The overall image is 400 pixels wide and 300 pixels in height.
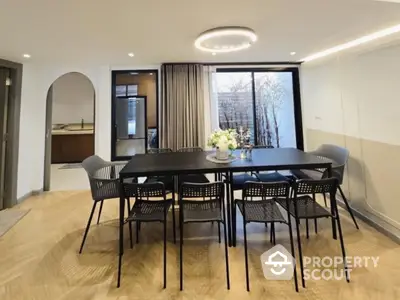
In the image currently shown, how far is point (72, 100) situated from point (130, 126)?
3.50 m

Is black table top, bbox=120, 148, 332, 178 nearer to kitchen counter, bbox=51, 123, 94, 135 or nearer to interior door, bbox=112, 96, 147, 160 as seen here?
interior door, bbox=112, 96, 147, 160

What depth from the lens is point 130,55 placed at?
160 inches

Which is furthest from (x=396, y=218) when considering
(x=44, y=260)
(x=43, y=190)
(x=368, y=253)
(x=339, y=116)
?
(x=43, y=190)

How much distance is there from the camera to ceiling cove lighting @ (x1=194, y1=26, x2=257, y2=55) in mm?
2838

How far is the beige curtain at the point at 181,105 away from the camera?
4.71 metres

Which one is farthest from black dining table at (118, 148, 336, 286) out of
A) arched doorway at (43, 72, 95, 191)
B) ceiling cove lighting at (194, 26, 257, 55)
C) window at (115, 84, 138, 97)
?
arched doorway at (43, 72, 95, 191)

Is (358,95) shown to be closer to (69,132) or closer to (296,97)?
(296,97)

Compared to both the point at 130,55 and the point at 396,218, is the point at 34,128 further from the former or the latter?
the point at 396,218

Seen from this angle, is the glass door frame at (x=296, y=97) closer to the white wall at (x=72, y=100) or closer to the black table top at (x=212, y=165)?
the black table top at (x=212, y=165)

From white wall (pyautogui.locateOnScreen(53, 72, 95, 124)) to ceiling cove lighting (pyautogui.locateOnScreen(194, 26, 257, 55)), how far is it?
5.37m

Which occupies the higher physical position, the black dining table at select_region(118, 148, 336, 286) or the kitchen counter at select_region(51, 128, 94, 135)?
the kitchen counter at select_region(51, 128, 94, 135)

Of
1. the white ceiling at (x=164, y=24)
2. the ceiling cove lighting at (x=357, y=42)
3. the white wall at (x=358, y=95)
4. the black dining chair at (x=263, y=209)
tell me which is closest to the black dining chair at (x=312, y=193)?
the black dining chair at (x=263, y=209)

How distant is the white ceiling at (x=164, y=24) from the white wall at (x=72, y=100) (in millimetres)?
3392

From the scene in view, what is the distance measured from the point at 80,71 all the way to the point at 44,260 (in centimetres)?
375
